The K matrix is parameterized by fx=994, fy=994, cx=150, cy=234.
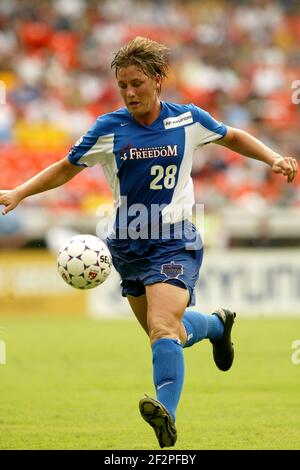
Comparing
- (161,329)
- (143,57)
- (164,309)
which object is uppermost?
(143,57)

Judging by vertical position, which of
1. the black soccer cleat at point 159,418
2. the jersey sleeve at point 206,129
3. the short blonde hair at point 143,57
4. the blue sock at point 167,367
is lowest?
the black soccer cleat at point 159,418

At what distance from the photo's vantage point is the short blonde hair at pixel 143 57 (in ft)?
18.4

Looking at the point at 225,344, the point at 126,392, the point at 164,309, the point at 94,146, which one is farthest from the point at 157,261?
the point at 126,392

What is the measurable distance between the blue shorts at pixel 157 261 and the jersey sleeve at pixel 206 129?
54 centimetres

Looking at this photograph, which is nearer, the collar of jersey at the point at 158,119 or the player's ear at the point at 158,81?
the player's ear at the point at 158,81

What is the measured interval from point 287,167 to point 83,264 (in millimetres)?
1416

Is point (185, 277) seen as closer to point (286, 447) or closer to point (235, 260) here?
point (286, 447)

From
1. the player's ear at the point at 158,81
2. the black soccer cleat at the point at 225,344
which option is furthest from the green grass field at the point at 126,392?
the player's ear at the point at 158,81

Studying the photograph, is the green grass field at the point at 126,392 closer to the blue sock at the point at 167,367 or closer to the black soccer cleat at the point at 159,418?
the blue sock at the point at 167,367

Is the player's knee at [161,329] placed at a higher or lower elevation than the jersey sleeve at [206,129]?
lower

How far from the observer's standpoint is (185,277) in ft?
18.9

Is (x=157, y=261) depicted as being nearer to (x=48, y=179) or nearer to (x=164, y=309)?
(x=164, y=309)

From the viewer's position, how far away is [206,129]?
602 cm

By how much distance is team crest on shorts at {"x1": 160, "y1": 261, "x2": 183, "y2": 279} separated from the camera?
5727 millimetres
